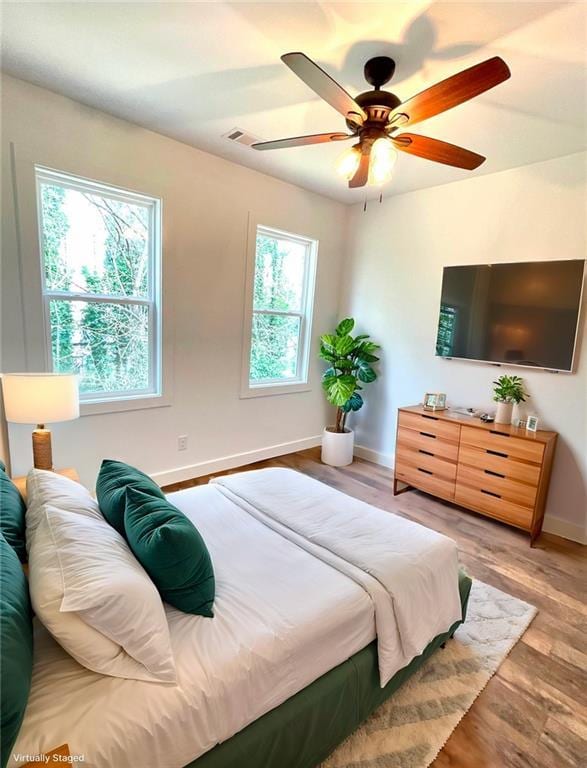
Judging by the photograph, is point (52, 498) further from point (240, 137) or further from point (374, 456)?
point (374, 456)

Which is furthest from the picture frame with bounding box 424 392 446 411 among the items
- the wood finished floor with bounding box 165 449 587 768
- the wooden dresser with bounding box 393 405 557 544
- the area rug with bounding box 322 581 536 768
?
the area rug with bounding box 322 581 536 768

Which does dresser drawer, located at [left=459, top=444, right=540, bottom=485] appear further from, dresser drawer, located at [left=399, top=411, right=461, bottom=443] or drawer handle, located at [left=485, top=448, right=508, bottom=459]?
dresser drawer, located at [left=399, top=411, right=461, bottom=443]

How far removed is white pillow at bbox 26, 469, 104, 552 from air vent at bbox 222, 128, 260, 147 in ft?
8.28

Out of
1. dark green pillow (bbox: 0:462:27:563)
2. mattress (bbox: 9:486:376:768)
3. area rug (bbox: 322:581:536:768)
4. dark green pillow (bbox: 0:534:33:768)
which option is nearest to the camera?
dark green pillow (bbox: 0:534:33:768)

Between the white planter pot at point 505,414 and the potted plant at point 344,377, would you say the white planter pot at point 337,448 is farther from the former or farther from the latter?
the white planter pot at point 505,414

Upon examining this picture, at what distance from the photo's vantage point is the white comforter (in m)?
1.35

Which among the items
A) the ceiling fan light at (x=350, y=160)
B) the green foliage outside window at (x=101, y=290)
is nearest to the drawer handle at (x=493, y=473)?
the ceiling fan light at (x=350, y=160)

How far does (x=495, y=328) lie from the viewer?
3.08 meters

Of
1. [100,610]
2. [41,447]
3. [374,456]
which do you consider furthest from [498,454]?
[41,447]

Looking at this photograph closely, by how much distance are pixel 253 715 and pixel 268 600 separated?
0.29 m

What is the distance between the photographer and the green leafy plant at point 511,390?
292 centimetres

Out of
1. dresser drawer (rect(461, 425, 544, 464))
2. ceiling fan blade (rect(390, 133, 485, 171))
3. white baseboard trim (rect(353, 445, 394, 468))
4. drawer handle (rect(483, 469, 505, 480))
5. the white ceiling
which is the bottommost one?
white baseboard trim (rect(353, 445, 394, 468))

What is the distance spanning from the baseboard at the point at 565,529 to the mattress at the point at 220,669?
2.32 meters

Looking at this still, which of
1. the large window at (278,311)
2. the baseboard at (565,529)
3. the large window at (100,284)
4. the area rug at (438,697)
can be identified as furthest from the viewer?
the large window at (278,311)
